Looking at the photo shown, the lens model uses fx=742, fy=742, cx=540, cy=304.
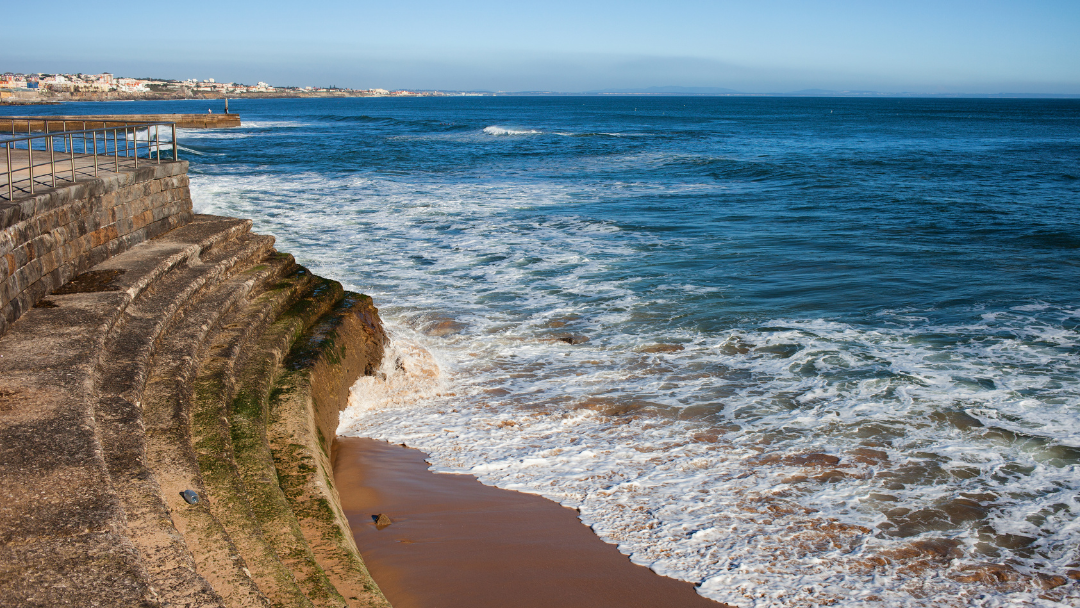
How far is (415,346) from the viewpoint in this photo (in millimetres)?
7207

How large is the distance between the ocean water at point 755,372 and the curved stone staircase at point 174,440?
3.02 feet

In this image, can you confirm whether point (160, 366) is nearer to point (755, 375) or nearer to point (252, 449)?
point (252, 449)

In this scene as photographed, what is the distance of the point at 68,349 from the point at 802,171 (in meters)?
23.4

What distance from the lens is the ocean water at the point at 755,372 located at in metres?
4.27

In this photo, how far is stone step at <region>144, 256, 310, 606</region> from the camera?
9.74ft

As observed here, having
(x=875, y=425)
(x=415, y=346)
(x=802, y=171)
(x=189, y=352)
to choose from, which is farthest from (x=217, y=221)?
(x=802, y=171)

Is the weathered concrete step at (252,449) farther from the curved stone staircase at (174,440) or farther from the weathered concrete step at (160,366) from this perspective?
the weathered concrete step at (160,366)

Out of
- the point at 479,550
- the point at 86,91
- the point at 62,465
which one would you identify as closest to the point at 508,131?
the point at 479,550

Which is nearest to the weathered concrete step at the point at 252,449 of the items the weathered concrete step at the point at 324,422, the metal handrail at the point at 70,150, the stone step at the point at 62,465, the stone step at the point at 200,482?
the stone step at the point at 200,482

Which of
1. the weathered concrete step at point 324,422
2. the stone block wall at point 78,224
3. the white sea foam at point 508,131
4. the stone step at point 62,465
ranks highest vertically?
the white sea foam at point 508,131

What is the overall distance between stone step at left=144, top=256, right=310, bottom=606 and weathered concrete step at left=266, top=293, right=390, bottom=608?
384mm

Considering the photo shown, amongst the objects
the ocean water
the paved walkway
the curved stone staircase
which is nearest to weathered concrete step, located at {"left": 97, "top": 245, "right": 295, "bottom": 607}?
the curved stone staircase

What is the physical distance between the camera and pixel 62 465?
3.18m

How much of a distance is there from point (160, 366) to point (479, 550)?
2.30 m
